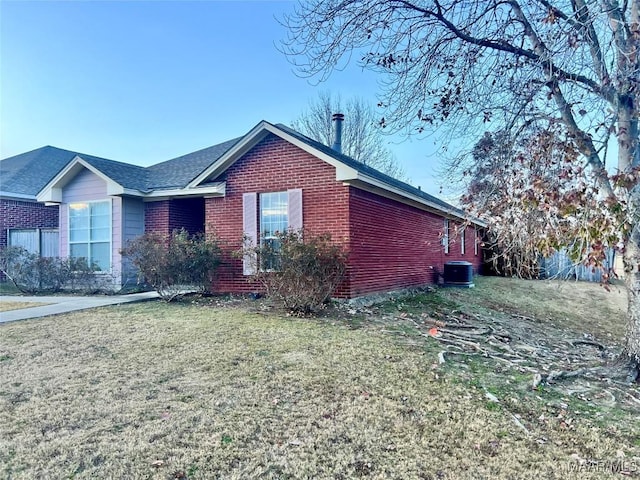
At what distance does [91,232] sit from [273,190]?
624 centimetres

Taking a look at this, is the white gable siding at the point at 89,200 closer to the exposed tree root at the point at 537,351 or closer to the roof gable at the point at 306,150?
the roof gable at the point at 306,150

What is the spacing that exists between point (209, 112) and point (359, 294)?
12.0m

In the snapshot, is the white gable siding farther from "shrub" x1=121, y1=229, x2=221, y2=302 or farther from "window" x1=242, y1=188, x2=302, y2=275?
"window" x1=242, y1=188, x2=302, y2=275

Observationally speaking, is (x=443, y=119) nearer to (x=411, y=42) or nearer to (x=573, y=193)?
(x=411, y=42)

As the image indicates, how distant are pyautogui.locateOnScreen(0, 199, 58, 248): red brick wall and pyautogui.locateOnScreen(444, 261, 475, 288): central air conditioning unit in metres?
15.1

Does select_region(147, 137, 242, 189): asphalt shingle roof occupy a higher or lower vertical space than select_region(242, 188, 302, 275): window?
higher

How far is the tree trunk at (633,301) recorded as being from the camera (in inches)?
215

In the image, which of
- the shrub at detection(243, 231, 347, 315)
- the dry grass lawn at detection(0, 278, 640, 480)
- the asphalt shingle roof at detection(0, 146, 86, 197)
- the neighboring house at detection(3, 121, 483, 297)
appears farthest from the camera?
the asphalt shingle roof at detection(0, 146, 86, 197)

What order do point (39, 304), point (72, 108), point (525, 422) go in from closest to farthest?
point (525, 422) < point (39, 304) < point (72, 108)

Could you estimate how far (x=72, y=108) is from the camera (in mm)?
15078

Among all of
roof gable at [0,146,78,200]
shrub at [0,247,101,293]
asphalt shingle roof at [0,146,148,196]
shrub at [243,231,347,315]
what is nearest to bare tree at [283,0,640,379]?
shrub at [243,231,347,315]

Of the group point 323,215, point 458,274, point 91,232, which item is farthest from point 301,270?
point 458,274

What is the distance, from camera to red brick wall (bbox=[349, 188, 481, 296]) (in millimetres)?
9664

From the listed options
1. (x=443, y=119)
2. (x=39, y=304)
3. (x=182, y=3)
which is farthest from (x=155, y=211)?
(x=443, y=119)
